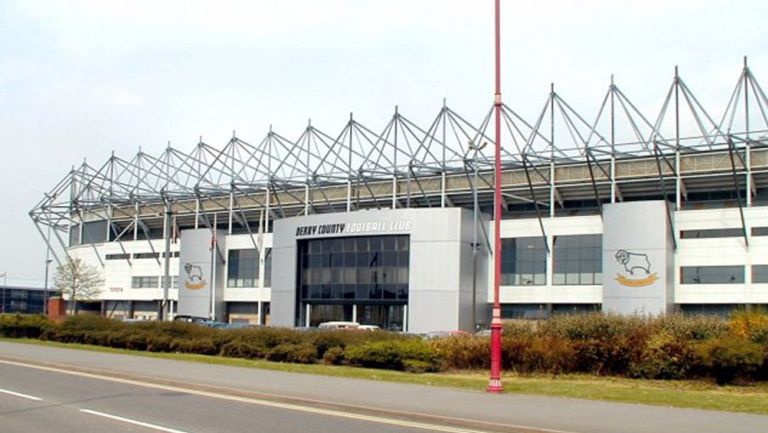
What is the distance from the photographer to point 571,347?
26.8 m

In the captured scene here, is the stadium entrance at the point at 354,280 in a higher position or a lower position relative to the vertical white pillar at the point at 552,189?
lower

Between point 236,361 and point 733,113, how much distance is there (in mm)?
40836

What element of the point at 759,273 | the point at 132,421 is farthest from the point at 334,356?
the point at 759,273

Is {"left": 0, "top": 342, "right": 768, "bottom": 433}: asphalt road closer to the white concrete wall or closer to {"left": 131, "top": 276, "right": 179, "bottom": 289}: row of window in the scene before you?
the white concrete wall

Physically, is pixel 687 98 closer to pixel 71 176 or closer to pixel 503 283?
pixel 503 283

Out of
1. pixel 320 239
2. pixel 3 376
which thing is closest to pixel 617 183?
pixel 320 239

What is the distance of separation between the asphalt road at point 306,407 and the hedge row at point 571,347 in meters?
5.49

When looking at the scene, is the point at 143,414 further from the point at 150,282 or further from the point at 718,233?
the point at 150,282

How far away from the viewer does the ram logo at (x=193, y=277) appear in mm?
88625

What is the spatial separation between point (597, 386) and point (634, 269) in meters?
41.4

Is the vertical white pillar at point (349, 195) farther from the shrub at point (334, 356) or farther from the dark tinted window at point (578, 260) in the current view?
the shrub at point (334, 356)

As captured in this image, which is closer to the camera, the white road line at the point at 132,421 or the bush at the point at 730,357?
the white road line at the point at 132,421

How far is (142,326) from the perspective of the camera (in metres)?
41.0

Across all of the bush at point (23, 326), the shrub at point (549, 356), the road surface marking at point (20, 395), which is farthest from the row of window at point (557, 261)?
the road surface marking at point (20, 395)
